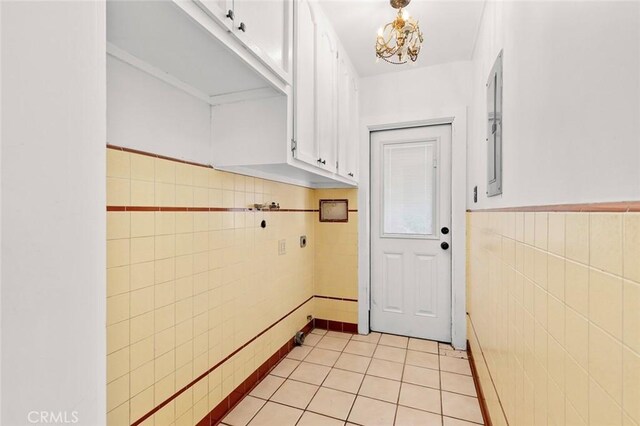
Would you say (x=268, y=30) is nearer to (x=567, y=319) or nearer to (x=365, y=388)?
(x=567, y=319)

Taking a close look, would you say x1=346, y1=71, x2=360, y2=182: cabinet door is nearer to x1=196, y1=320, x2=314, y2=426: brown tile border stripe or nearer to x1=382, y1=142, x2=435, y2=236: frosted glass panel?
x1=382, y1=142, x2=435, y2=236: frosted glass panel

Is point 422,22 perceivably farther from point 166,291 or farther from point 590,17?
point 166,291

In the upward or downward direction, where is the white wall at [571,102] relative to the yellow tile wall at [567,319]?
upward

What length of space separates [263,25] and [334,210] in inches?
72.3

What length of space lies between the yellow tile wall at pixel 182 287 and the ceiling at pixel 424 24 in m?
1.21

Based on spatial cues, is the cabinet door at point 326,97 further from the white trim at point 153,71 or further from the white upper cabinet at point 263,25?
the white trim at point 153,71

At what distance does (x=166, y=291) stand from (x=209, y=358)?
0.50 m

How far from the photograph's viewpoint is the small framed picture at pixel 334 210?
2.85 meters

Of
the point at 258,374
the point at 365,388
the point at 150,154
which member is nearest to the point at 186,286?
the point at 150,154

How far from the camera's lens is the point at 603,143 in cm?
63
